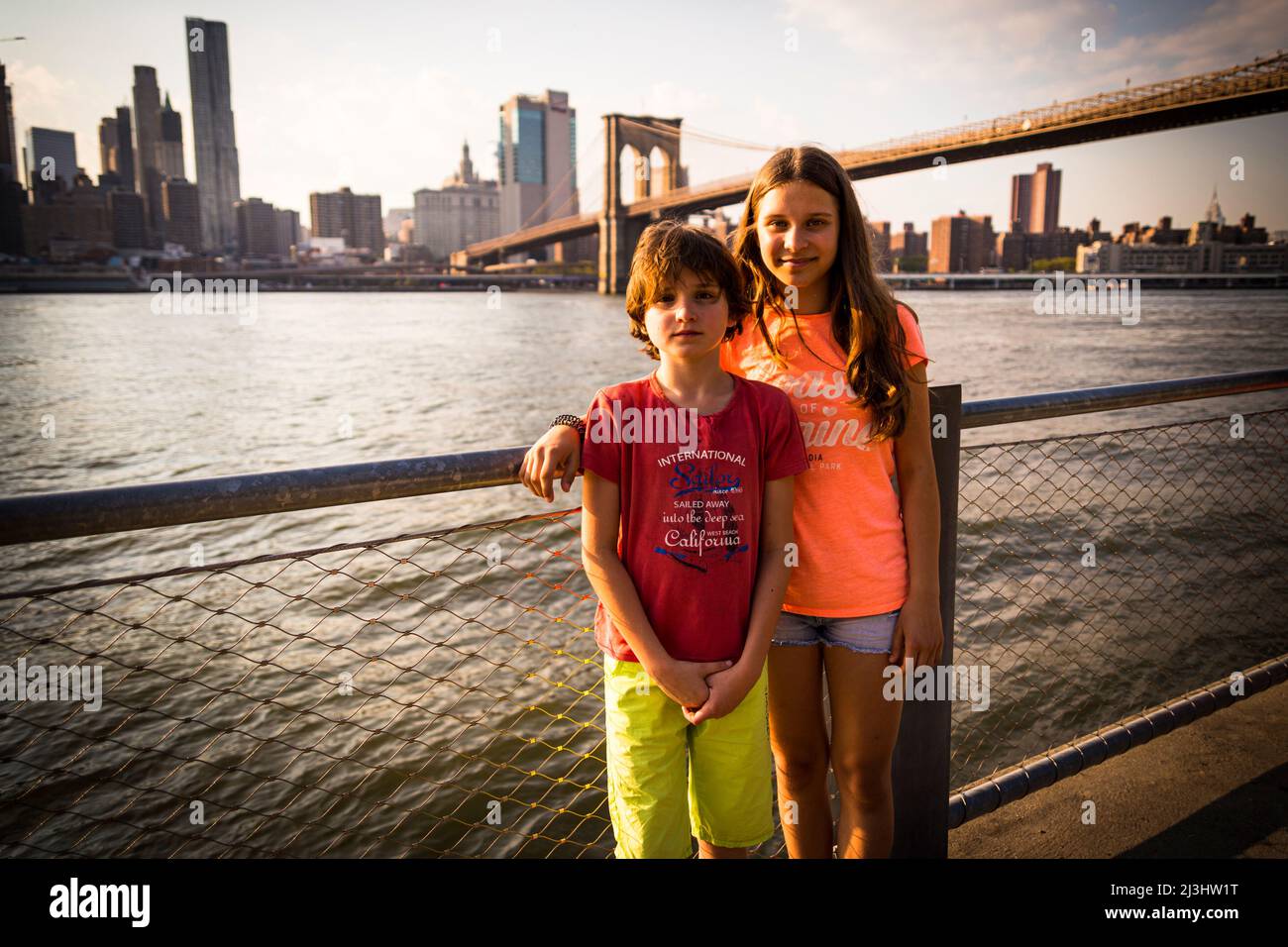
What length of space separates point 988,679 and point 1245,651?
1420 mm

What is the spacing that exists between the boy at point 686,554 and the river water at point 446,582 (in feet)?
1.28

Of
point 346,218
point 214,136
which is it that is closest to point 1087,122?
point 346,218

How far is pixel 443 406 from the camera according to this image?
52.5ft

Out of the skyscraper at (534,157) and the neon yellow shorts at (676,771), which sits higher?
the skyscraper at (534,157)

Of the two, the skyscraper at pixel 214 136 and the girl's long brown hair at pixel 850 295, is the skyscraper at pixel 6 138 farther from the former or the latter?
the girl's long brown hair at pixel 850 295

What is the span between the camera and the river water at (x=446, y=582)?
367 centimetres

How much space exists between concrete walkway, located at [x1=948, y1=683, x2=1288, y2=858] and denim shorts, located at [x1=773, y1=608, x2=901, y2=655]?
68cm

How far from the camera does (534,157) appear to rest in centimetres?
6981

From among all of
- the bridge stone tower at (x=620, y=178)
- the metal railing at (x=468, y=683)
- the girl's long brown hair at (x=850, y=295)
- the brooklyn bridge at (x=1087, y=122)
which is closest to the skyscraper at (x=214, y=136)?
the bridge stone tower at (x=620, y=178)

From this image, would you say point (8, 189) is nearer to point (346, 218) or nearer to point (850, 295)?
point (346, 218)

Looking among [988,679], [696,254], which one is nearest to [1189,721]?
[696,254]

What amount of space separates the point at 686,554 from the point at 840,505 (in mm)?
306

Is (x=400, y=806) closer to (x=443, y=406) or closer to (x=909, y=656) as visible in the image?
(x=909, y=656)
